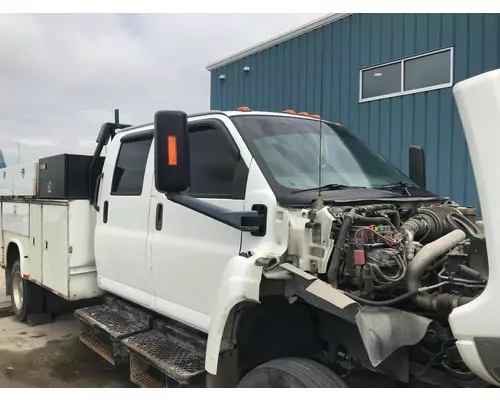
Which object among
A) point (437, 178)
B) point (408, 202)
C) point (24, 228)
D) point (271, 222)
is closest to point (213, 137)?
point (271, 222)

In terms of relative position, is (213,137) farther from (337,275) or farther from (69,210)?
(69,210)

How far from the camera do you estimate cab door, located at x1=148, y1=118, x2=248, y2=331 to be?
323cm

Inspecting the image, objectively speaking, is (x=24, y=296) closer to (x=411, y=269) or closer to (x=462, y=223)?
(x=411, y=269)

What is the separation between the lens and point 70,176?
497 centimetres

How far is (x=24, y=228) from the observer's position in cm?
597

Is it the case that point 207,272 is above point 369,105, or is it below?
below

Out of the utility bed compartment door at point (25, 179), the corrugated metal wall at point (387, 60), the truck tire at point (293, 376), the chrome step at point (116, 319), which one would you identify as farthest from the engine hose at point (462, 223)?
the utility bed compartment door at point (25, 179)

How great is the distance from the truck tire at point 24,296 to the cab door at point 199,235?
3.11 meters

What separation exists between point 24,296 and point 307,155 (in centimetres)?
467

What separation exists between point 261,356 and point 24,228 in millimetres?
4122

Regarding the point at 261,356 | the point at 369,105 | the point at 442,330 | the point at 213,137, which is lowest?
the point at 261,356

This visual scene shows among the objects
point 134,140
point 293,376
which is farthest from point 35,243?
point 293,376

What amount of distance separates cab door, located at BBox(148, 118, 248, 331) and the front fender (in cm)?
29

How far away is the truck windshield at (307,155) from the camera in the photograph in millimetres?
3150
